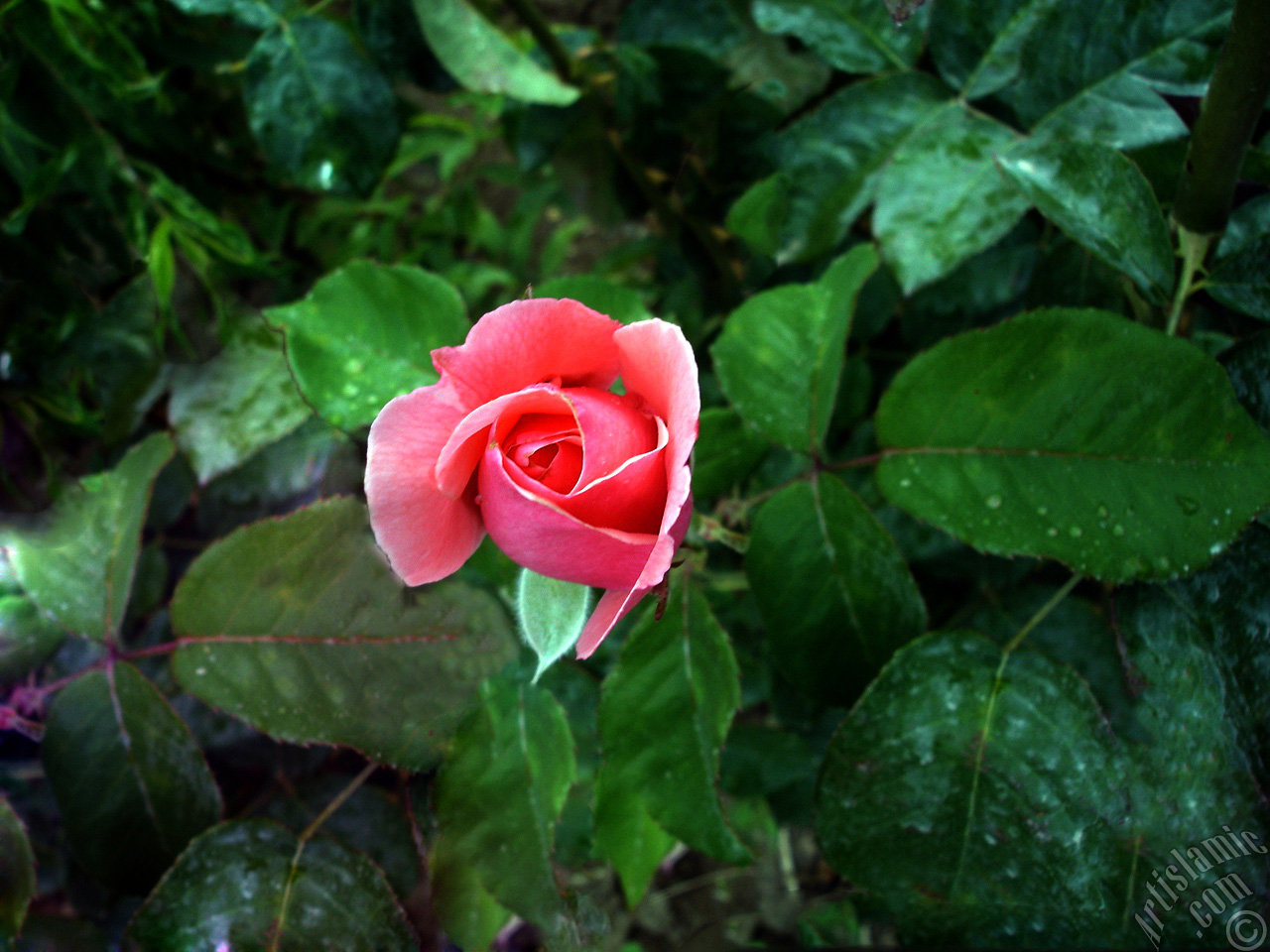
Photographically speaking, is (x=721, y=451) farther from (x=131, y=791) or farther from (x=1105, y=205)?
(x=131, y=791)

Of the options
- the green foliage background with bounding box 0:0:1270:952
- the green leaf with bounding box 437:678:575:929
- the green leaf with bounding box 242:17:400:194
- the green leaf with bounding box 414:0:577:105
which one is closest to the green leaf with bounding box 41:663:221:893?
the green foliage background with bounding box 0:0:1270:952

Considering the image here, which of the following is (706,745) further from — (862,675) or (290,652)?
(290,652)

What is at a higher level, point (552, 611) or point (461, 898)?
point (552, 611)

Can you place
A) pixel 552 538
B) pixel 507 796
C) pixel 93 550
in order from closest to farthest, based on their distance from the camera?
pixel 552 538 < pixel 507 796 < pixel 93 550

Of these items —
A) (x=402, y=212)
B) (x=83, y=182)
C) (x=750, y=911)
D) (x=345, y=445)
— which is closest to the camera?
(x=345, y=445)

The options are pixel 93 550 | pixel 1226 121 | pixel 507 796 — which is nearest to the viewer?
pixel 1226 121

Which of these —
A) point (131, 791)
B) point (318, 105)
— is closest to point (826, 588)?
point (131, 791)

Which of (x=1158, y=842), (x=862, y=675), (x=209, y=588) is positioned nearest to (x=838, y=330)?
(x=862, y=675)
